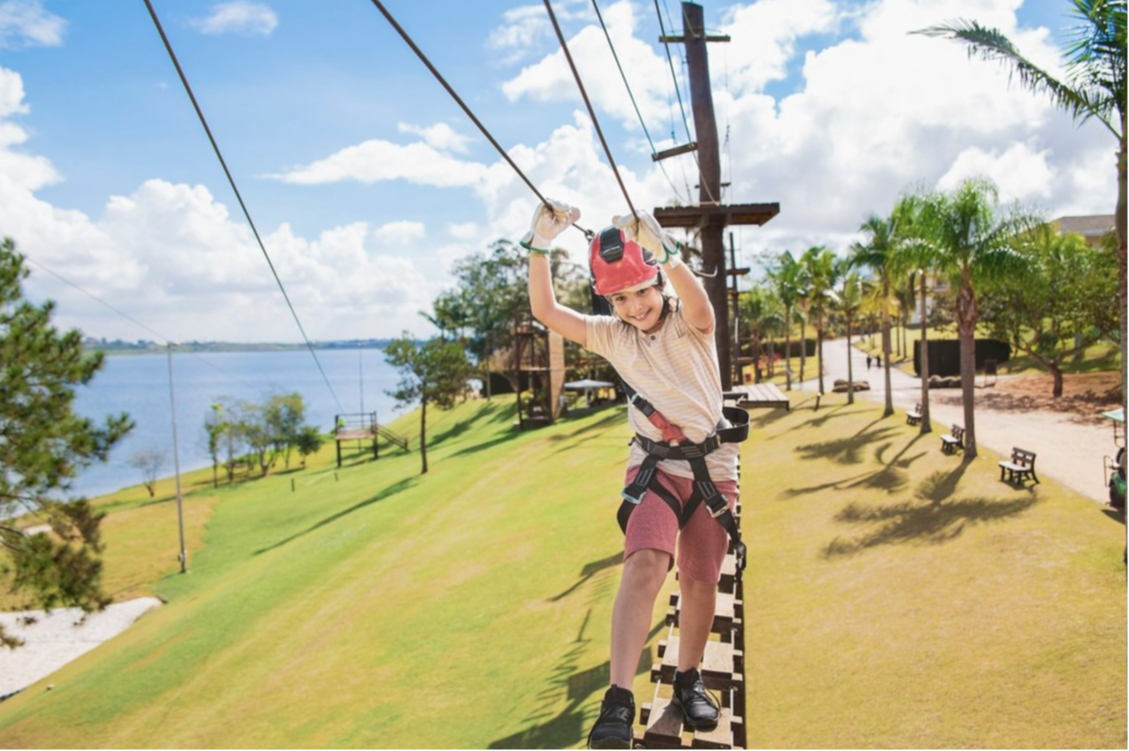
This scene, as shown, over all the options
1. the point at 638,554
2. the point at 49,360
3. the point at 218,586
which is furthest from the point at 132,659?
the point at 638,554

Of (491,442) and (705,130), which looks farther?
(491,442)

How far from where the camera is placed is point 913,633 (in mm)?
15016

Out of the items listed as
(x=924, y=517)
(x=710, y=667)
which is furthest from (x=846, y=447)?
(x=710, y=667)

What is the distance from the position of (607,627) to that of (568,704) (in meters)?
3.58

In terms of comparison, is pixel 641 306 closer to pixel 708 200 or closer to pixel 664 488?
pixel 664 488

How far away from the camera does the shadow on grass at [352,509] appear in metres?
39.8

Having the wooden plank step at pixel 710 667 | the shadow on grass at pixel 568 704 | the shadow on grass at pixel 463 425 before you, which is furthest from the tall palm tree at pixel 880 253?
the shadow on grass at pixel 463 425

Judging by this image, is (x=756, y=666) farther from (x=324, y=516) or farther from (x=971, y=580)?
(x=324, y=516)

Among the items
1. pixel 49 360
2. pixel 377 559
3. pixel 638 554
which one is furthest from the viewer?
pixel 377 559

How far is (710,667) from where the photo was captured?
→ 5.12 metres

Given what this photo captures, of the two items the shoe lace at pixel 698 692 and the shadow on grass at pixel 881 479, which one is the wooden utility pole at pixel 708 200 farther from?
the shadow on grass at pixel 881 479

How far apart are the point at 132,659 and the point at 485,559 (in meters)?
12.4

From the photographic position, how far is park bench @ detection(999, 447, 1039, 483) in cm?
2100

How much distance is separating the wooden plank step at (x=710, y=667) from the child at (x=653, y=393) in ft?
2.31
